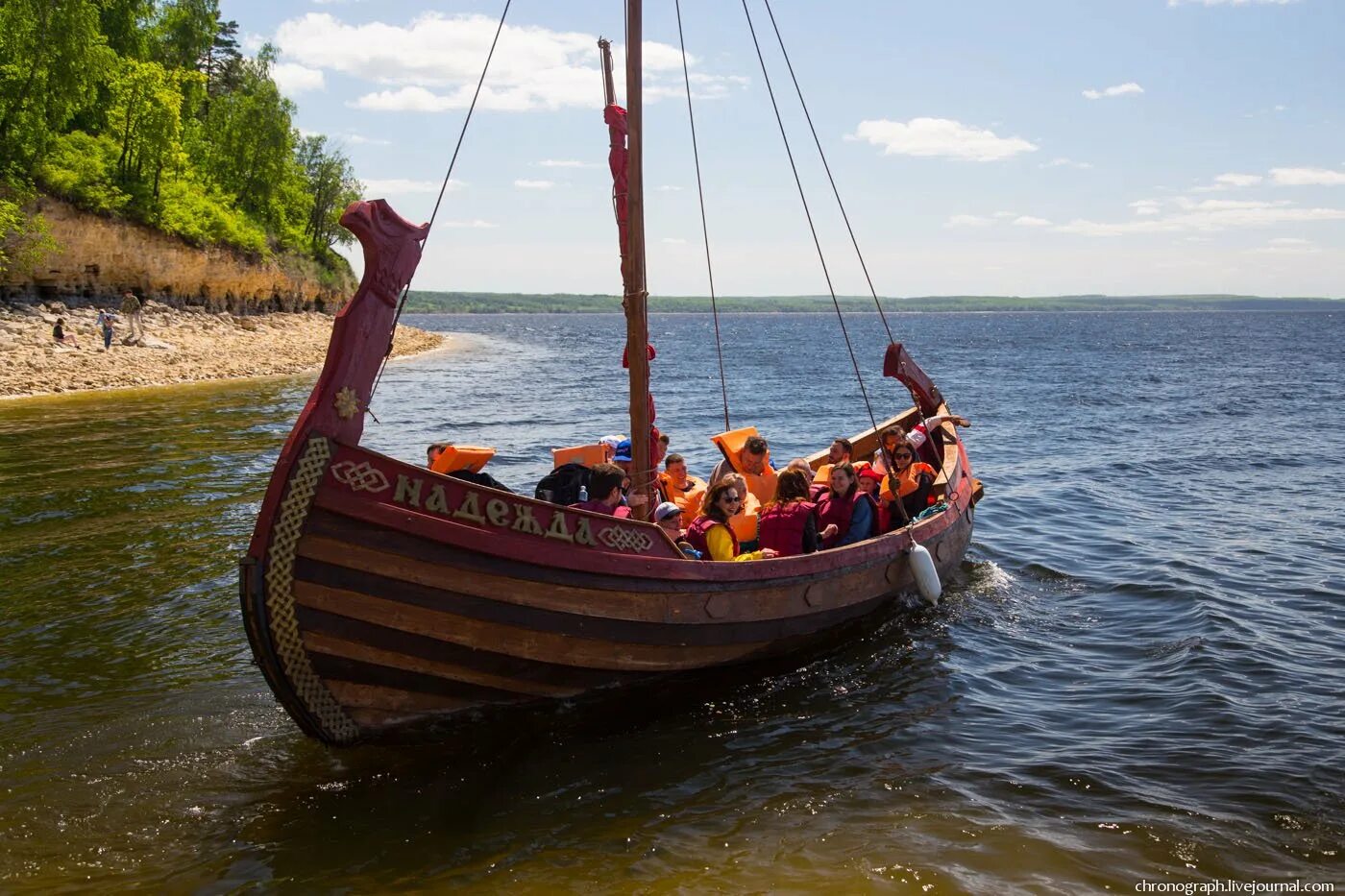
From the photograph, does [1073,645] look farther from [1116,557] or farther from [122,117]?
[122,117]

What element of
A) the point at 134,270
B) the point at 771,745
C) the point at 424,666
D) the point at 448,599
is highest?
the point at 134,270

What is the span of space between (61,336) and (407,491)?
33214 mm

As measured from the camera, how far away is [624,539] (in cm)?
784

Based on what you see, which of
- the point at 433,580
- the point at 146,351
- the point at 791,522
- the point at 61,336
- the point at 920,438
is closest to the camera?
the point at 433,580

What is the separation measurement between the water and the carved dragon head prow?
347cm

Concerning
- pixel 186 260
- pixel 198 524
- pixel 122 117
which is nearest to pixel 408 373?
pixel 186 260

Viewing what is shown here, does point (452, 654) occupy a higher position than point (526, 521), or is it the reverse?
point (526, 521)

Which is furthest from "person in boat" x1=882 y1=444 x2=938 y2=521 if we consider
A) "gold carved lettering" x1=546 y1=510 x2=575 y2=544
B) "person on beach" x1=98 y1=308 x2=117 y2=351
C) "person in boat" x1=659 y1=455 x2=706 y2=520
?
"person on beach" x1=98 y1=308 x2=117 y2=351

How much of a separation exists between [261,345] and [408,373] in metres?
6.86

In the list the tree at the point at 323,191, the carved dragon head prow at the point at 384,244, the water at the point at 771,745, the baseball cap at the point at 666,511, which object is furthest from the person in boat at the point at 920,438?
the tree at the point at 323,191

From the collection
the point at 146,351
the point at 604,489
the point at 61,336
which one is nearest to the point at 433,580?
the point at 604,489

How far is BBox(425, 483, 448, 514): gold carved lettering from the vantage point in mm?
6934

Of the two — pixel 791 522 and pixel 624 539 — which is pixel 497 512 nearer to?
pixel 624 539

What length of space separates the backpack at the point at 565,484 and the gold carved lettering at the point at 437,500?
287 cm
